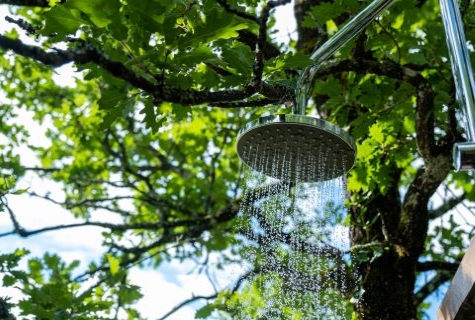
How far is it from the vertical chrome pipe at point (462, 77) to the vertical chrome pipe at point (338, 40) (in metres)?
0.32

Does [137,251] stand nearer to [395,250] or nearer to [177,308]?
[177,308]

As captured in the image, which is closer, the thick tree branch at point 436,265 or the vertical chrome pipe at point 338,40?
the vertical chrome pipe at point 338,40

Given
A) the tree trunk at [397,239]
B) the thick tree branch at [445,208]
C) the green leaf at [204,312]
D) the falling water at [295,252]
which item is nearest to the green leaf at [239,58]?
the falling water at [295,252]

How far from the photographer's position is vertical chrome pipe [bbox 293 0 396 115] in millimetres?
1942

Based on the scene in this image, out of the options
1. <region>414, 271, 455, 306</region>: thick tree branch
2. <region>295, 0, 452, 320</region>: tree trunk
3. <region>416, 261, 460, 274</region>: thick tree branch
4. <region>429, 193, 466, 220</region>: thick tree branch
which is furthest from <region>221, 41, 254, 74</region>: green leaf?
<region>414, 271, 455, 306</region>: thick tree branch

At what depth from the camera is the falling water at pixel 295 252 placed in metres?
3.25

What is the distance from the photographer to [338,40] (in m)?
1.99

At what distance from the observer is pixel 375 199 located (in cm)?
388

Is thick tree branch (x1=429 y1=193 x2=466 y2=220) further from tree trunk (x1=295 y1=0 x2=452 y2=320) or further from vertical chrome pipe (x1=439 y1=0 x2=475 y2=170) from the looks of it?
vertical chrome pipe (x1=439 y1=0 x2=475 y2=170)

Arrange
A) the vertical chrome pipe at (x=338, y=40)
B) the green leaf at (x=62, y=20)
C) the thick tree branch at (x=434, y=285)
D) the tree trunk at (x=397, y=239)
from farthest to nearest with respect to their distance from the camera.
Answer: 1. the thick tree branch at (x=434, y=285)
2. the tree trunk at (x=397, y=239)
3. the vertical chrome pipe at (x=338, y=40)
4. the green leaf at (x=62, y=20)

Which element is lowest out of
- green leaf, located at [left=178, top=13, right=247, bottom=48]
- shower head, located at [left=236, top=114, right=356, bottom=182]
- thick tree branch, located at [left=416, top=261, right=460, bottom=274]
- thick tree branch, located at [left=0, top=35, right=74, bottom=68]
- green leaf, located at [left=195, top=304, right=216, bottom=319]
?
thick tree branch, located at [left=0, top=35, right=74, bottom=68]

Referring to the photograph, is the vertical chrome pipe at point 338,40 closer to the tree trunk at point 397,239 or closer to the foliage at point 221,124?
the foliage at point 221,124

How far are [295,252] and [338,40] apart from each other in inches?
75.8

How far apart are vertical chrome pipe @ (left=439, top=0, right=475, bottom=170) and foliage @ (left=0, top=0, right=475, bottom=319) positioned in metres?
0.46
